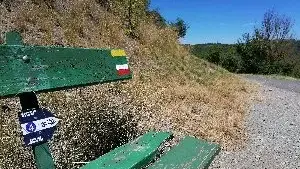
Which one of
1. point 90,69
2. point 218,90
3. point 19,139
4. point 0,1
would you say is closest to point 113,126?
point 19,139

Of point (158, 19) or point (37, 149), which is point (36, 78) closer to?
point (37, 149)

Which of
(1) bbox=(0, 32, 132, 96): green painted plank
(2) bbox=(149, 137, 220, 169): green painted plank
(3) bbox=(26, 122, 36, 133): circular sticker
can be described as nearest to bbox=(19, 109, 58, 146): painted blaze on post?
(3) bbox=(26, 122, 36, 133): circular sticker

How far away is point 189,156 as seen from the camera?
9.20ft

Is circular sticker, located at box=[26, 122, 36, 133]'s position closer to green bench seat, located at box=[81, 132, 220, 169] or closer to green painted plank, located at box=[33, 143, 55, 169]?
green painted plank, located at box=[33, 143, 55, 169]

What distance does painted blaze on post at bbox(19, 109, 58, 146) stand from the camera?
A: 7.04ft

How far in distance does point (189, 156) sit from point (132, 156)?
466mm

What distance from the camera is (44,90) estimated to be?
229 centimetres

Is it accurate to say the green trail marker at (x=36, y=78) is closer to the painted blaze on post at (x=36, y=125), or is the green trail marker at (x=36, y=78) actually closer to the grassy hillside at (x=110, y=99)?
the painted blaze on post at (x=36, y=125)

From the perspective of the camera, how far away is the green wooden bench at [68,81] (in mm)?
2154

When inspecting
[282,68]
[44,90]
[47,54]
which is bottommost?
[282,68]

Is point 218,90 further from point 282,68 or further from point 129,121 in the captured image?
point 282,68

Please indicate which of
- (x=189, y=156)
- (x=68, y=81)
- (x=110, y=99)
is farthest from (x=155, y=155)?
(x=110, y=99)

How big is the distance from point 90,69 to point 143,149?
65cm

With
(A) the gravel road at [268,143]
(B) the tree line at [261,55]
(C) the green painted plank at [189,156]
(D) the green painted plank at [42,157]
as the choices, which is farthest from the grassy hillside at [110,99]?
(B) the tree line at [261,55]
